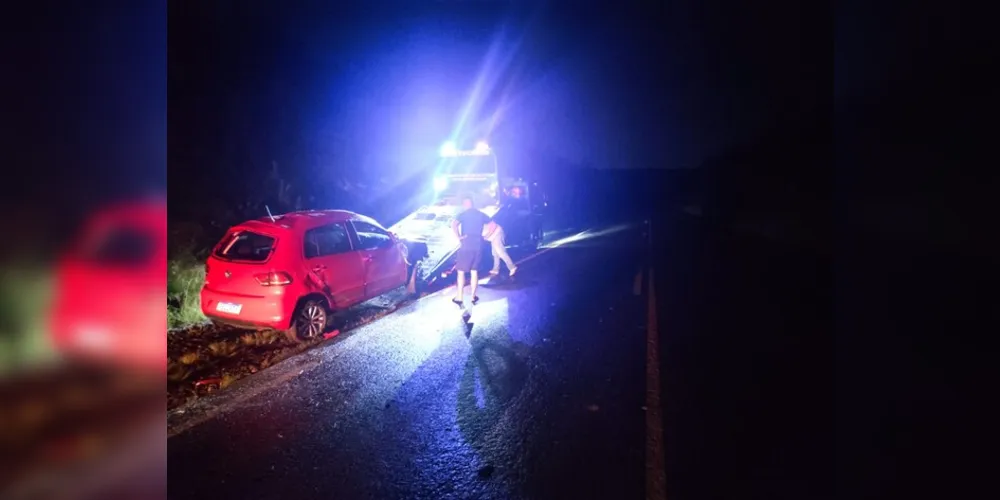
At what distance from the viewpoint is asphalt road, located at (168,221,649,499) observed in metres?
3.49

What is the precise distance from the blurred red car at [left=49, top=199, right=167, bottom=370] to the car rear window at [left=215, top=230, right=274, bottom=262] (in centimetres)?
506

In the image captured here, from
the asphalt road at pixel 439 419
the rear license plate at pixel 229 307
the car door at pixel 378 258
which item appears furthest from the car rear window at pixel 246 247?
the car door at pixel 378 258

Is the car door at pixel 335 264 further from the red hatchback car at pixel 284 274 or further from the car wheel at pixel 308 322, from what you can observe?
the car wheel at pixel 308 322

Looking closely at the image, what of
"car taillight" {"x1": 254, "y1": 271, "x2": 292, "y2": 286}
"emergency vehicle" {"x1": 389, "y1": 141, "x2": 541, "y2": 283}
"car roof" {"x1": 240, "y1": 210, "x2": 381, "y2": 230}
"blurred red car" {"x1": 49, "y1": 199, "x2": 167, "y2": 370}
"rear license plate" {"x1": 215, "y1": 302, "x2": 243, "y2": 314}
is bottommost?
"rear license plate" {"x1": 215, "y1": 302, "x2": 243, "y2": 314}

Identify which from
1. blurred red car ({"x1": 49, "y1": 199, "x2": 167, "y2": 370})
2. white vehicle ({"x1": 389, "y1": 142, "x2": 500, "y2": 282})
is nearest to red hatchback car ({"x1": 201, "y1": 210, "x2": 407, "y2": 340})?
blurred red car ({"x1": 49, "y1": 199, "x2": 167, "y2": 370})

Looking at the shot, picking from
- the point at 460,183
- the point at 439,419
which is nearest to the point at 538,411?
the point at 439,419

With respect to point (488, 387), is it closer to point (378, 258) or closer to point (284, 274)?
point (284, 274)

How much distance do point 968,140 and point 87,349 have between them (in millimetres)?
17480

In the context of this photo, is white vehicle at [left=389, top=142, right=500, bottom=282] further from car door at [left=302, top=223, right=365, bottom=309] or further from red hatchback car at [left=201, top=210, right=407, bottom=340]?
red hatchback car at [left=201, top=210, right=407, bottom=340]

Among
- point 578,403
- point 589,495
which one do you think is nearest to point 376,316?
point 578,403

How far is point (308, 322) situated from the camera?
22.6ft

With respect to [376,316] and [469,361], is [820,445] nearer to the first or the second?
[469,361]

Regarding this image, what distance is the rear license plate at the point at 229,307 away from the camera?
634 cm

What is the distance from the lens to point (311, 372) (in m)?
5.70
